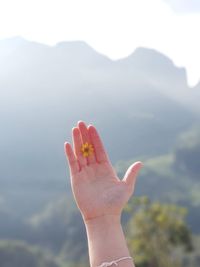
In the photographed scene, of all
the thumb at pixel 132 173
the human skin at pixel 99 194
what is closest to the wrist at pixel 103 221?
the human skin at pixel 99 194

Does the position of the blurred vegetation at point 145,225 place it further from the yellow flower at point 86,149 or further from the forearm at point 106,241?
the forearm at point 106,241

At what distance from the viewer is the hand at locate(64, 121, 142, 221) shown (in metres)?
2.37

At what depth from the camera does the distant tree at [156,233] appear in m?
21.1

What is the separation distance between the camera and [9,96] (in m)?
158

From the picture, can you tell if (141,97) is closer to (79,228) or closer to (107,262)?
(79,228)

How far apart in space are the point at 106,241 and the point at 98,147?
0.44 meters

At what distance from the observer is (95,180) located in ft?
8.11

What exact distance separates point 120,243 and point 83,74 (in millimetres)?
185184

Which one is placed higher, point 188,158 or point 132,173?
point 188,158

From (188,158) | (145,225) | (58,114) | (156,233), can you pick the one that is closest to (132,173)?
(145,225)

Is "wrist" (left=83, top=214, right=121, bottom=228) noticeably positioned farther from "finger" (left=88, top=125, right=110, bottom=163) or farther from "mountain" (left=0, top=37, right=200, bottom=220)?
"mountain" (left=0, top=37, right=200, bottom=220)

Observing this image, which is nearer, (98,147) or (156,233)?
(98,147)

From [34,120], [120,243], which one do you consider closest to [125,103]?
[34,120]

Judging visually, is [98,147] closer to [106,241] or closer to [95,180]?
[95,180]
